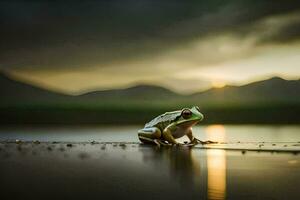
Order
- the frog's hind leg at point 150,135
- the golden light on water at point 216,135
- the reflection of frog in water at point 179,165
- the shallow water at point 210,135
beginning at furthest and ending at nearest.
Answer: the shallow water at point 210,135 → the golden light on water at point 216,135 → the frog's hind leg at point 150,135 → the reflection of frog in water at point 179,165

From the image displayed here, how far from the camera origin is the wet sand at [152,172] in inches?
130

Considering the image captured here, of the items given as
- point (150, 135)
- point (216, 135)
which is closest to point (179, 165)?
point (150, 135)

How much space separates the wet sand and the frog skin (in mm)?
220

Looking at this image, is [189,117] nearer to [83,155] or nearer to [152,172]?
[83,155]

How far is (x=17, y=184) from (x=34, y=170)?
2.89ft

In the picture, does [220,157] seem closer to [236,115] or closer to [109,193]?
[109,193]

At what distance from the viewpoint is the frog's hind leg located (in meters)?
6.84

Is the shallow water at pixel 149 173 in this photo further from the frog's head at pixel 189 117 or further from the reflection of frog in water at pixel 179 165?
the frog's head at pixel 189 117

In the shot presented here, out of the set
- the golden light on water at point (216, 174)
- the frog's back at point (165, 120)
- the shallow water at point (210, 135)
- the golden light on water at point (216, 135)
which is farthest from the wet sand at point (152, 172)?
the shallow water at point (210, 135)

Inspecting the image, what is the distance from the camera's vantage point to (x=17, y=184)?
3.80 m

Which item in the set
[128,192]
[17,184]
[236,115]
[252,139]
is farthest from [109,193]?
[236,115]

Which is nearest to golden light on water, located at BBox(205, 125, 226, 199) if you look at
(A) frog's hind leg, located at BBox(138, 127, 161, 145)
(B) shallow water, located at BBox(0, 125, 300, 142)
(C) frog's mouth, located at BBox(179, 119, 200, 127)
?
(C) frog's mouth, located at BBox(179, 119, 200, 127)

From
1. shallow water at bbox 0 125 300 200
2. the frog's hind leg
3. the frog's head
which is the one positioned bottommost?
shallow water at bbox 0 125 300 200

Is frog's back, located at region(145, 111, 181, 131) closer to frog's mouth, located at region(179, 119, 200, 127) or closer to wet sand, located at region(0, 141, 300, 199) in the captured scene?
frog's mouth, located at region(179, 119, 200, 127)
